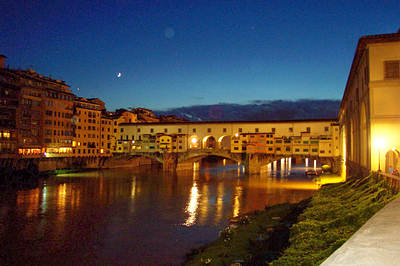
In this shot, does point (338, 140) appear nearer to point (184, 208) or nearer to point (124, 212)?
point (184, 208)

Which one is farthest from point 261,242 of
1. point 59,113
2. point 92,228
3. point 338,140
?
point 59,113

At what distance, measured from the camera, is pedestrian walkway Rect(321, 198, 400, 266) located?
169 inches

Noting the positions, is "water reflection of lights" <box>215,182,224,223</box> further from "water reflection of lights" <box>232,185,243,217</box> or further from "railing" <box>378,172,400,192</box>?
"railing" <box>378,172,400,192</box>

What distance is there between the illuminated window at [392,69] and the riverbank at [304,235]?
5.37 meters

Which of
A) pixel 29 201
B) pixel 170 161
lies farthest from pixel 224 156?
pixel 29 201

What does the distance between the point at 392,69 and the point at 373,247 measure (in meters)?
14.5

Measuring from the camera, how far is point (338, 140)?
163 ft

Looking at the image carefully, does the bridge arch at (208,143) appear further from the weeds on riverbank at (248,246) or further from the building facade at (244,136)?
the weeds on riverbank at (248,246)

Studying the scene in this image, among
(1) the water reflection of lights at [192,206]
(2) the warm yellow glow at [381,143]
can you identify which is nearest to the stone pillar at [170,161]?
(1) the water reflection of lights at [192,206]

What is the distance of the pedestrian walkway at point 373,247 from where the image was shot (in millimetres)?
4285

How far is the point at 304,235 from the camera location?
962 cm

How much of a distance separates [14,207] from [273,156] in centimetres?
3913

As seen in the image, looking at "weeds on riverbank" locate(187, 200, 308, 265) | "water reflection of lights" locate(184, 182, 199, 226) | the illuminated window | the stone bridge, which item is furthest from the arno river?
the stone bridge

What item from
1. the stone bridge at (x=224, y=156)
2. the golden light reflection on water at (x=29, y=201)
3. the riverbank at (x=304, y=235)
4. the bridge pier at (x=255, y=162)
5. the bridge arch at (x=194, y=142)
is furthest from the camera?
the bridge arch at (x=194, y=142)
